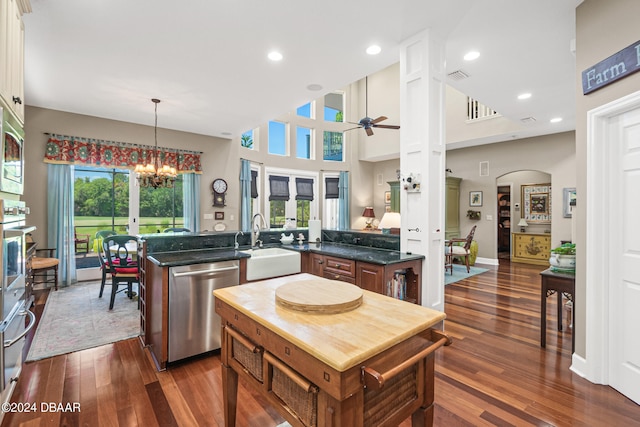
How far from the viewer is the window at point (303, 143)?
27.3 ft

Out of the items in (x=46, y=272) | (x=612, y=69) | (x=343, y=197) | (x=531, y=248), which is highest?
(x=612, y=69)

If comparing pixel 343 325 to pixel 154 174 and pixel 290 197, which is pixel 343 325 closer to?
pixel 154 174

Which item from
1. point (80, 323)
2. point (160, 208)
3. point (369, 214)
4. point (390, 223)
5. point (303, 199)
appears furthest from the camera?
point (369, 214)

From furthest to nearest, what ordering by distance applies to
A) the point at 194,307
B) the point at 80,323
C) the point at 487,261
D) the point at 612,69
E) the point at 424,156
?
the point at 487,261
the point at 80,323
the point at 424,156
the point at 194,307
the point at 612,69

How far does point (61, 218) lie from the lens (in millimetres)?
4969

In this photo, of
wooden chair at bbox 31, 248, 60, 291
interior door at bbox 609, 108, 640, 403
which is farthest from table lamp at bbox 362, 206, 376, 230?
wooden chair at bbox 31, 248, 60, 291

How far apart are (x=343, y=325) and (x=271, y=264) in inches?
75.4

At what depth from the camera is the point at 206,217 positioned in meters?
6.45

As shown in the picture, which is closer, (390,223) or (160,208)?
(390,223)

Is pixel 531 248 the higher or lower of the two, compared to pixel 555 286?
lower

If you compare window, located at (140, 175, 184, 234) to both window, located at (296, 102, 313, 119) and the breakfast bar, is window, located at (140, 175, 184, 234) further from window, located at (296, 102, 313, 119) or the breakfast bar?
the breakfast bar

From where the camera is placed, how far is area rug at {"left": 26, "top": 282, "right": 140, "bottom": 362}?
2.78m

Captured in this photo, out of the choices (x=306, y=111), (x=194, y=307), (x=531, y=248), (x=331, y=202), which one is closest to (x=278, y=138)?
(x=306, y=111)

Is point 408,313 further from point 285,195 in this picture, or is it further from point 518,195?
point 518,195
